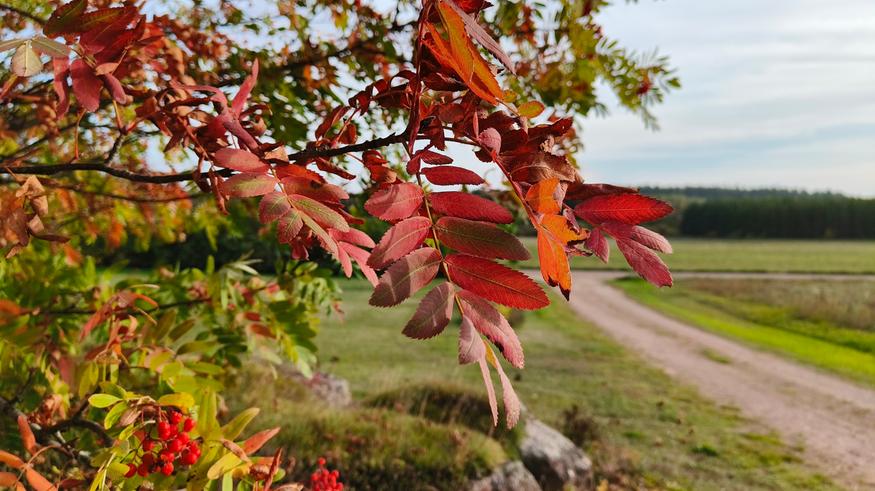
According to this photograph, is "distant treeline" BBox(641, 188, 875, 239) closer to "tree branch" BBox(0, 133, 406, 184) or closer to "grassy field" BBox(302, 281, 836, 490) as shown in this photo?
"grassy field" BBox(302, 281, 836, 490)

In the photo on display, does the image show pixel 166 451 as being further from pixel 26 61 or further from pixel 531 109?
pixel 531 109

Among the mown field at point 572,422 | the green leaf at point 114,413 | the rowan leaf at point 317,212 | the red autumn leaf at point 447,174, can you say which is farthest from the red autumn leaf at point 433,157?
the mown field at point 572,422

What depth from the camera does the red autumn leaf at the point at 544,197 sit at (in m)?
0.65

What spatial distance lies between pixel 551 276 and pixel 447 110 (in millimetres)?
214

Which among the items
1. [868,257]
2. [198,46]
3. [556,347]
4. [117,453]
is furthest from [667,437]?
[868,257]

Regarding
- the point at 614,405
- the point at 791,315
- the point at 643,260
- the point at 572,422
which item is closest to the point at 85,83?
the point at 643,260

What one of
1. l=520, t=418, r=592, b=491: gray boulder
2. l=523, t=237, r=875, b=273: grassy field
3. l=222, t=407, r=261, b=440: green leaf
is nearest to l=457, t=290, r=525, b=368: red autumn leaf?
l=222, t=407, r=261, b=440: green leaf

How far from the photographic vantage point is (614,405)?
9031mm

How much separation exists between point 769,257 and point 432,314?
47684mm

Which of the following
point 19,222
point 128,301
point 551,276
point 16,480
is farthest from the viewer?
point 128,301

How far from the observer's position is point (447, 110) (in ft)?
2.33

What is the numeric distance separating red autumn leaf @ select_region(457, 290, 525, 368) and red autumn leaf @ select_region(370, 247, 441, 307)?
45mm

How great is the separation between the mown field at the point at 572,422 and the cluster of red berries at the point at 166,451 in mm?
3752

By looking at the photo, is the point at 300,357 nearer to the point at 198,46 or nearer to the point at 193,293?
the point at 193,293
